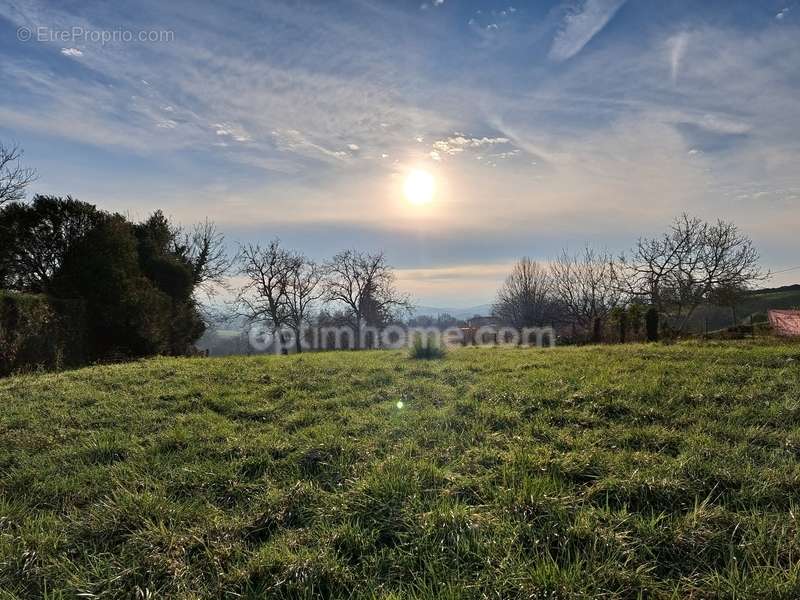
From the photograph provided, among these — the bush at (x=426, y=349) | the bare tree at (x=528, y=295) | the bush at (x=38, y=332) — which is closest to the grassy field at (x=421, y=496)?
the bush at (x=426, y=349)

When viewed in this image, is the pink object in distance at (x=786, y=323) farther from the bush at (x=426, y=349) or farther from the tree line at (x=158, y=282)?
the bush at (x=426, y=349)

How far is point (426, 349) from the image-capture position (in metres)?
9.83

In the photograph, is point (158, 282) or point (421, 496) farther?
point (158, 282)

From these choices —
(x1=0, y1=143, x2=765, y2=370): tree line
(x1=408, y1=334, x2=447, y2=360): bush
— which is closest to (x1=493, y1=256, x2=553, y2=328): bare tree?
(x1=0, y1=143, x2=765, y2=370): tree line

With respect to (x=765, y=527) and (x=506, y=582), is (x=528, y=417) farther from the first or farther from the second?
(x=506, y=582)

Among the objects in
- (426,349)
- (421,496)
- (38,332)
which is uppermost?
(38,332)

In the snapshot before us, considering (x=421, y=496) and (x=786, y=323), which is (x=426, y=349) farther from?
(x=786, y=323)

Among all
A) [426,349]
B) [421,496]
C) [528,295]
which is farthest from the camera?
[528,295]

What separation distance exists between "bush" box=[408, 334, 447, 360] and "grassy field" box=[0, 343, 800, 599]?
4.63 meters

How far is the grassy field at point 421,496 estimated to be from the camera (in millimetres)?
1963

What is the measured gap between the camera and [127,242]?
13.1 meters

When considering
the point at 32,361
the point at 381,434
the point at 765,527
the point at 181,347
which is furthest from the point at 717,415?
the point at 181,347

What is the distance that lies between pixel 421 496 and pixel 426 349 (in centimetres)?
721

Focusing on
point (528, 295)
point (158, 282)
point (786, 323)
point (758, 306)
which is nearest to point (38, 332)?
point (158, 282)
